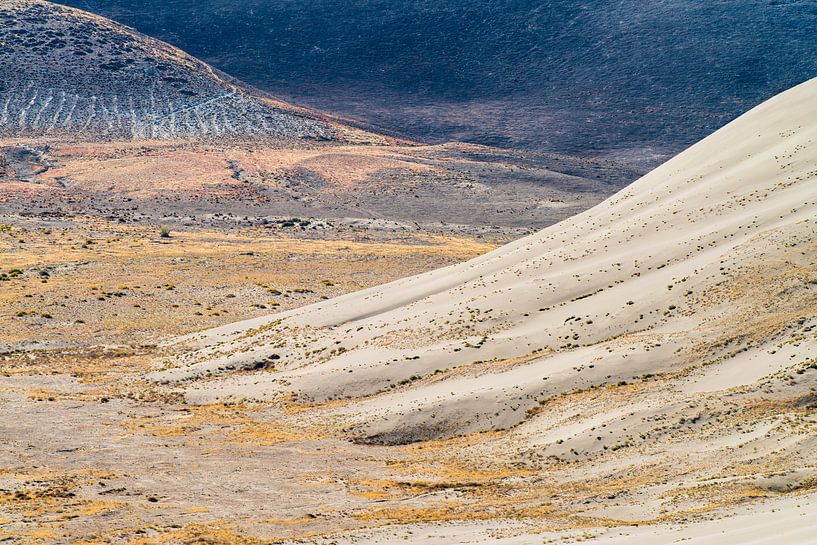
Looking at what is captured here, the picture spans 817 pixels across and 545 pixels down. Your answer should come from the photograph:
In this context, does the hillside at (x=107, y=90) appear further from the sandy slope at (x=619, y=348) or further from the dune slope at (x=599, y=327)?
the sandy slope at (x=619, y=348)

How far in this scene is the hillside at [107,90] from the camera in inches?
4592

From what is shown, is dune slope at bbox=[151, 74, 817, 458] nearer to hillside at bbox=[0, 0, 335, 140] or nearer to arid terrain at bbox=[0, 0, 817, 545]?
arid terrain at bbox=[0, 0, 817, 545]

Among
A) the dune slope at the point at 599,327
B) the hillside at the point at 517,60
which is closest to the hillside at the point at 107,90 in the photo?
the hillside at the point at 517,60

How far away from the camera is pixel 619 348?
31.0 m

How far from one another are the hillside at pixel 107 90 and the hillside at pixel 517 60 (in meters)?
22.5

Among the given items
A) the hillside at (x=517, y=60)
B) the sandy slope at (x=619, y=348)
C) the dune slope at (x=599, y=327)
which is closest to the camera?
the sandy slope at (x=619, y=348)

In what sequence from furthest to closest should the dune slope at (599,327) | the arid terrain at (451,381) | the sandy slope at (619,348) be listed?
the dune slope at (599,327), the sandy slope at (619,348), the arid terrain at (451,381)

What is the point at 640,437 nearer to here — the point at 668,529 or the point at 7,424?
the point at 668,529

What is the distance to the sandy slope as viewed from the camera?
78.4 feet

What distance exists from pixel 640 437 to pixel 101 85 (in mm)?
113519

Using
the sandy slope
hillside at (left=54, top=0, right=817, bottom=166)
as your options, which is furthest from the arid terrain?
hillside at (left=54, top=0, right=817, bottom=166)

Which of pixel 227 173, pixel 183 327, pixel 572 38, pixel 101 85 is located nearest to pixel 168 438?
pixel 183 327

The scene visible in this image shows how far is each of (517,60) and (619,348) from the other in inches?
5376

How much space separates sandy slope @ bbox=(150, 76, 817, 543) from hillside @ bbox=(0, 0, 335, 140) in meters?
77.5
